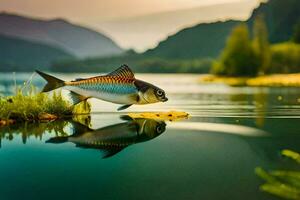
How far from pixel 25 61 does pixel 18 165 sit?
103m

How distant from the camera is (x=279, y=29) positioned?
447 ft

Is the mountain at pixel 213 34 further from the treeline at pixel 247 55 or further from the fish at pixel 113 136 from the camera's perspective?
the fish at pixel 113 136

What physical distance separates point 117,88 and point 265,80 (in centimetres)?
3898

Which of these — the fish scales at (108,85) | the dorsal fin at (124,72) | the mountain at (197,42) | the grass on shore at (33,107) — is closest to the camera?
the fish scales at (108,85)

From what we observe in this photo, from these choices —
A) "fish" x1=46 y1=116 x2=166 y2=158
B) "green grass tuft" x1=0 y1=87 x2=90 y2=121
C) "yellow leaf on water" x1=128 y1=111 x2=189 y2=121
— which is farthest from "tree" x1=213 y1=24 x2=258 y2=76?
"fish" x1=46 y1=116 x2=166 y2=158

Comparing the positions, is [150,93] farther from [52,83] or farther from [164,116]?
[164,116]

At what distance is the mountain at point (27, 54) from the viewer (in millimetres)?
103312

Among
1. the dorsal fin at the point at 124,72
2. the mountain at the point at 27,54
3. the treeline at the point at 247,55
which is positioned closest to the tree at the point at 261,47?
the treeline at the point at 247,55

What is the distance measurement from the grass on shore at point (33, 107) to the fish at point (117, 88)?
8.23ft

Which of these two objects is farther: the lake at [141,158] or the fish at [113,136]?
the fish at [113,136]

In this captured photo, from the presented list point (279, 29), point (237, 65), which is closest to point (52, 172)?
point (237, 65)

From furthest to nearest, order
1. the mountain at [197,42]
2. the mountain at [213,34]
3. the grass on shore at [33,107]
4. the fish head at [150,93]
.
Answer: the mountain at [197,42], the mountain at [213,34], the grass on shore at [33,107], the fish head at [150,93]

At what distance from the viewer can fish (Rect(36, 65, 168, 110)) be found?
8.06 metres

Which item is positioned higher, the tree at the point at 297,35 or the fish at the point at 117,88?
the tree at the point at 297,35
